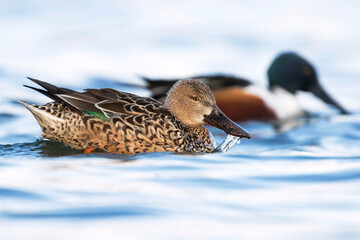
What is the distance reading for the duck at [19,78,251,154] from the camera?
669cm

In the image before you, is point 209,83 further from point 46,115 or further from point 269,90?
point 46,115

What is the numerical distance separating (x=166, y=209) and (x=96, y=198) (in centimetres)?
50

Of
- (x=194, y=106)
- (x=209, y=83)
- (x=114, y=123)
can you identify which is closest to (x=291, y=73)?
(x=209, y=83)

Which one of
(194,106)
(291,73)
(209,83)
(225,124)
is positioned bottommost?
(225,124)

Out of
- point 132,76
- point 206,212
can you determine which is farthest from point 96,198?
point 132,76

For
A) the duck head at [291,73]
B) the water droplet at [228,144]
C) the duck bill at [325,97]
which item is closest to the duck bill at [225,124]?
the water droplet at [228,144]

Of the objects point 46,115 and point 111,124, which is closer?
point 111,124

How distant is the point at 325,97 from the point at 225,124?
469cm

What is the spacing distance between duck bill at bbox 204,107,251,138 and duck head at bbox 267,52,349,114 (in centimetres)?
445

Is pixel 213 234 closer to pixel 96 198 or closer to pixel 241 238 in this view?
pixel 241 238

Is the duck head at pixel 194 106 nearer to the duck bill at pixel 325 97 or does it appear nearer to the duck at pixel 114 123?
the duck at pixel 114 123

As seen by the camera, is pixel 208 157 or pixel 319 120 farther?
pixel 319 120

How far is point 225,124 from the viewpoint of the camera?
7000 mm

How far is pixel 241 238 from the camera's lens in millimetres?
4352
